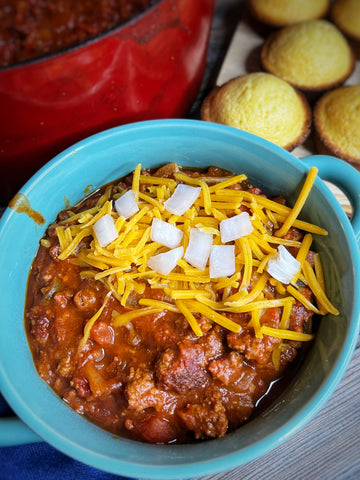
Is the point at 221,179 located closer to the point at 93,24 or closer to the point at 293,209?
the point at 293,209

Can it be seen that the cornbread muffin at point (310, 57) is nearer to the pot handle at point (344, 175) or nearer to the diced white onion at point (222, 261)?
the pot handle at point (344, 175)

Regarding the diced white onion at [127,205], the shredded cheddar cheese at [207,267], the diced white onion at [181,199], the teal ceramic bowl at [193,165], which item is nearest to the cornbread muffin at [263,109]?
the teal ceramic bowl at [193,165]

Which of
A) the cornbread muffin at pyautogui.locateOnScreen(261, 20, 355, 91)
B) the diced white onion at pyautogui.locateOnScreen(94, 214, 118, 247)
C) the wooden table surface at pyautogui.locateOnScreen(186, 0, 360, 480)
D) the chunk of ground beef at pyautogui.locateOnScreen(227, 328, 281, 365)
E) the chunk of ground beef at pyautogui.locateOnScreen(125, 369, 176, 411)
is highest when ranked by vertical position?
the cornbread muffin at pyautogui.locateOnScreen(261, 20, 355, 91)

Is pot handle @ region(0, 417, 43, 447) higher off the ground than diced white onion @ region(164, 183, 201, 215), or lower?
lower

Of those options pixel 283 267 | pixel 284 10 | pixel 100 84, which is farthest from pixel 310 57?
pixel 283 267

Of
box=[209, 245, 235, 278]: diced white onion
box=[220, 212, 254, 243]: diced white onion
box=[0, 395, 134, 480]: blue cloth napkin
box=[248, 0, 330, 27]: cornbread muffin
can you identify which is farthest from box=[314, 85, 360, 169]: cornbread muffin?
box=[0, 395, 134, 480]: blue cloth napkin

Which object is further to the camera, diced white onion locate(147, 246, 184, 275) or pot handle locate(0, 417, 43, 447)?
diced white onion locate(147, 246, 184, 275)

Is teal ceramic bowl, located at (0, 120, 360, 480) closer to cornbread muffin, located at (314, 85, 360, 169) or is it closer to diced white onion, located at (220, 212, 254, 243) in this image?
diced white onion, located at (220, 212, 254, 243)

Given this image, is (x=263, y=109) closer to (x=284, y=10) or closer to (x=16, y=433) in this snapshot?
(x=284, y=10)
